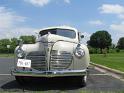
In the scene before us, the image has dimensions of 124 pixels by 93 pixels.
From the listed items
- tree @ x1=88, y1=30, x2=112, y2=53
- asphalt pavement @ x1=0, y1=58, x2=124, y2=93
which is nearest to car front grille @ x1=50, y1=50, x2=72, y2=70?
asphalt pavement @ x1=0, y1=58, x2=124, y2=93

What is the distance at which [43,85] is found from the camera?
45.2 feet

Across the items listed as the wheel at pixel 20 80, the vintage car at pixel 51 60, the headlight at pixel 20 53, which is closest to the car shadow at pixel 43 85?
the wheel at pixel 20 80

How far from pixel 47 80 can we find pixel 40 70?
8.04 feet

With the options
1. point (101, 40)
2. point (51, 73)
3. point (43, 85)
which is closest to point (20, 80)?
point (43, 85)

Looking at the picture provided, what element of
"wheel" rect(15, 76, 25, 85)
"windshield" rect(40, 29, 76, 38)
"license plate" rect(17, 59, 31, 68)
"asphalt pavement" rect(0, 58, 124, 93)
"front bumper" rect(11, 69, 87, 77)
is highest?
"windshield" rect(40, 29, 76, 38)

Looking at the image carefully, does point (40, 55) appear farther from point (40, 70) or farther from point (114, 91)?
point (114, 91)

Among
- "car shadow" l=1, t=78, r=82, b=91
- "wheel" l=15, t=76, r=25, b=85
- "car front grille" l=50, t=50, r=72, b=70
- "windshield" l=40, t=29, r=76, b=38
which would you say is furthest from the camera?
"windshield" l=40, t=29, r=76, b=38

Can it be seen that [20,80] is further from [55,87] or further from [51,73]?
[51,73]

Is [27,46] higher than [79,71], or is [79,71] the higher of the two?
[27,46]

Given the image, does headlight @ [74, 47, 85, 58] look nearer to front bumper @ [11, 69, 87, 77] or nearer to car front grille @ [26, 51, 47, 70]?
front bumper @ [11, 69, 87, 77]

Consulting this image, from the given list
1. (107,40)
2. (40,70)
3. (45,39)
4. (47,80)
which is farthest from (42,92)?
(107,40)

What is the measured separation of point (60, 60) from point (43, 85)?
1589 millimetres

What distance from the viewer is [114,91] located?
38.8 ft

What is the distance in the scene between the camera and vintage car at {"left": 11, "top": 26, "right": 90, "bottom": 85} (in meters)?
12.5
